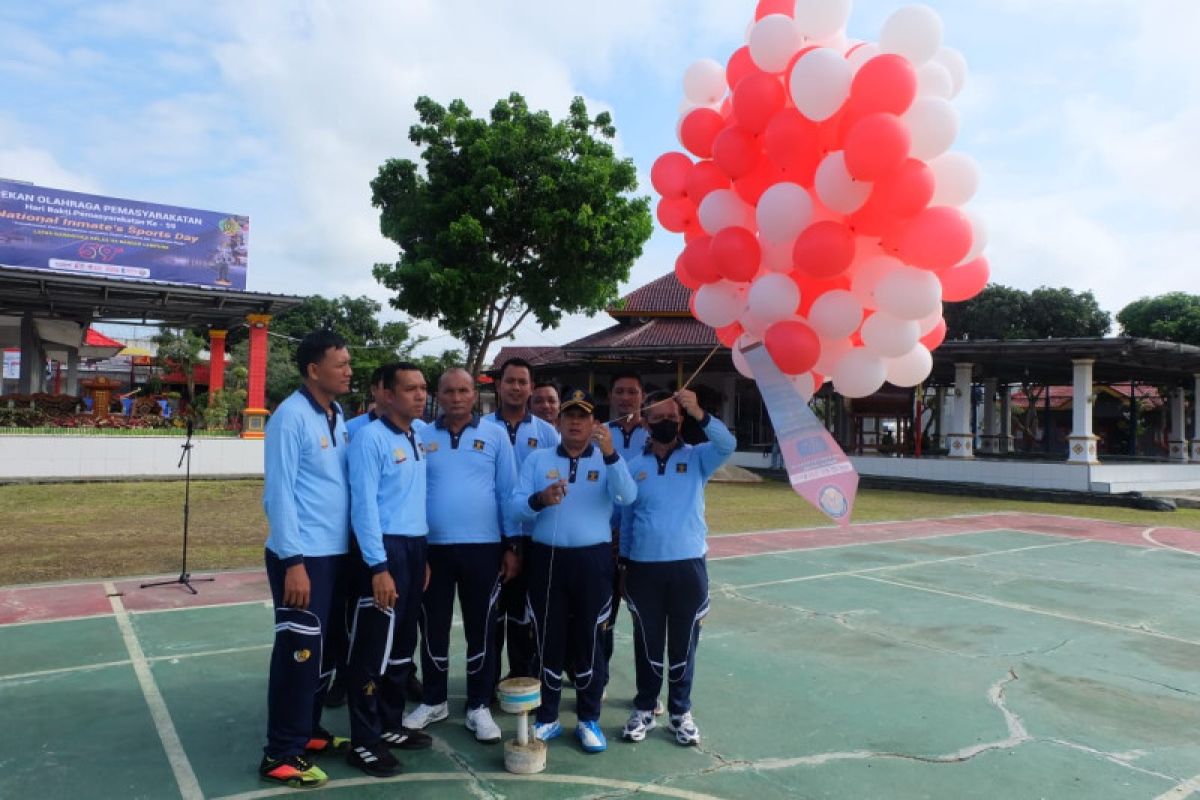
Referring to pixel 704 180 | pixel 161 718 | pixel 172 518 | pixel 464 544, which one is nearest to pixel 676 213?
pixel 704 180

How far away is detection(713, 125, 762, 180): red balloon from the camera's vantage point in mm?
3914

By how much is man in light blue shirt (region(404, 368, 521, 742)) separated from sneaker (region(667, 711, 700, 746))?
0.89m

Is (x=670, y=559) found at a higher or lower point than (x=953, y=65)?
lower

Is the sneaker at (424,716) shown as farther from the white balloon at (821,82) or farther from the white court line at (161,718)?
the white balloon at (821,82)

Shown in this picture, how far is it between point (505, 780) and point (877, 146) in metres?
3.19

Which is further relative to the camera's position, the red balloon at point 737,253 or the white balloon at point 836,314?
the red balloon at point 737,253

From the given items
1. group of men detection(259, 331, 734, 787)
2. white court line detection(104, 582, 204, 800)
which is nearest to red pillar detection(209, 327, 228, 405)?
white court line detection(104, 582, 204, 800)

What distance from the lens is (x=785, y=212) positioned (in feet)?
11.8

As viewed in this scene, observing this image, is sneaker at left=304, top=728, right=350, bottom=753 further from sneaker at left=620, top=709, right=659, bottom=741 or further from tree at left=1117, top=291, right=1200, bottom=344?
tree at left=1117, top=291, right=1200, bottom=344

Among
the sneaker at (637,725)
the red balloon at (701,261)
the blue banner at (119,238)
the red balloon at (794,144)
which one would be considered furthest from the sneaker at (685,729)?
the blue banner at (119,238)

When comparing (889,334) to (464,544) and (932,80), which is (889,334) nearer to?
(932,80)

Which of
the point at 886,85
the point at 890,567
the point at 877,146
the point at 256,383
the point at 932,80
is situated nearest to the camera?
the point at 877,146

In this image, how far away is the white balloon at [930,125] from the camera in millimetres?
3482

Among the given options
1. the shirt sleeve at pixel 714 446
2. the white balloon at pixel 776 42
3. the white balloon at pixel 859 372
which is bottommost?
the shirt sleeve at pixel 714 446
